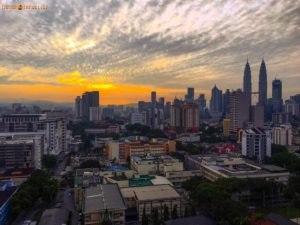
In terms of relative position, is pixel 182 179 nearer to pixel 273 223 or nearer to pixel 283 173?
pixel 283 173

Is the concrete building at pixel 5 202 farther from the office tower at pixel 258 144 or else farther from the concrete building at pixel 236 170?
the office tower at pixel 258 144

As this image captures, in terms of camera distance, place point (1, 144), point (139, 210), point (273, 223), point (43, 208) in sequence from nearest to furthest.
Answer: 1. point (273, 223)
2. point (139, 210)
3. point (43, 208)
4. point (1, 144)

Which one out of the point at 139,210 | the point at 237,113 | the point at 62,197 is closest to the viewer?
the point at 139,210

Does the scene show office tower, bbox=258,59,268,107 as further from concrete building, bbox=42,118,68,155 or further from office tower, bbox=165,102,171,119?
concrete building, bbox=42,118,68,155

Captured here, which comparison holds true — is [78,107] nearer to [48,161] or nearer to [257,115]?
[257,115]

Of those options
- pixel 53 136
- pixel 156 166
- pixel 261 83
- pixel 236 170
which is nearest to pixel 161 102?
pixel 261 83

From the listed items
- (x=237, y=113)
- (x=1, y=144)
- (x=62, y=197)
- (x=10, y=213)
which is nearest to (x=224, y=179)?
(x=62, y=197)
